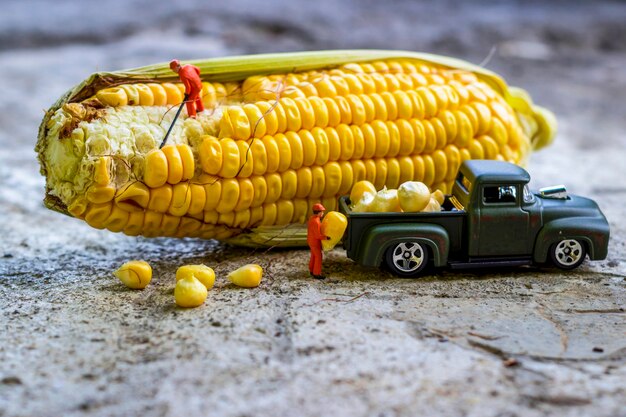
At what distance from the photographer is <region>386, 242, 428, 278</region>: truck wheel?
99.4 inches

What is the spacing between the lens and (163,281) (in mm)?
2539

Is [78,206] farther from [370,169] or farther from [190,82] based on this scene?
[370,169]

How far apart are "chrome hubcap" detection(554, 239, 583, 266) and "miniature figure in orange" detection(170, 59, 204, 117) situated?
1.18 meters

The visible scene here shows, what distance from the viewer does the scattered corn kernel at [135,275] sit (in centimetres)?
244

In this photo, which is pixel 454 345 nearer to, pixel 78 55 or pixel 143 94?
pixel 143 94

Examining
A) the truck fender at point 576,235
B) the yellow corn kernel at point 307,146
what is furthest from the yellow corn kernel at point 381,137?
the truck fender at point 576,235

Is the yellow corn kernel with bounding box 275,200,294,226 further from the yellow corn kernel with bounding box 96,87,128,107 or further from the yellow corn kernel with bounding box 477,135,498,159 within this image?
the yellow corn kernel with bounding box 477,135,498,159

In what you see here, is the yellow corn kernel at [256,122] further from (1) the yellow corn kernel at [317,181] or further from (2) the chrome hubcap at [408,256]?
(2) the chrome hubcap at [408,256]

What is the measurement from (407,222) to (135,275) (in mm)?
802

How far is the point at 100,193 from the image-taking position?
2.43 meters

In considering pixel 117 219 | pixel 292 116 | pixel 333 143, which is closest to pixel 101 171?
pixel 117 219

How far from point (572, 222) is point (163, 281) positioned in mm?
1238

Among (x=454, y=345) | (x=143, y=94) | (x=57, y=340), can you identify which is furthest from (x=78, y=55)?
(x=454, y=345)

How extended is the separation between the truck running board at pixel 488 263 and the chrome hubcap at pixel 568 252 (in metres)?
0.09
